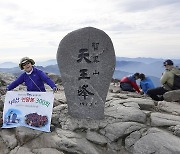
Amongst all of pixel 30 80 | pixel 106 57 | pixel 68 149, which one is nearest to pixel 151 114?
pixel 106 57

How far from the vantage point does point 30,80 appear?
919cm

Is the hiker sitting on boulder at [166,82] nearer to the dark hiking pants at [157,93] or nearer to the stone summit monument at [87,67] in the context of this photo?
the dark hiking pants at [157,93]

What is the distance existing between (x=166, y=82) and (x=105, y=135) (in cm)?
471

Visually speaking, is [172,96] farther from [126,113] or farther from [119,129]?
[119,129]

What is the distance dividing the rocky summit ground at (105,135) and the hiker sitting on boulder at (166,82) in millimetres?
2142

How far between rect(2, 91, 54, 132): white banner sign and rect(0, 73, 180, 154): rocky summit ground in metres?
0.23

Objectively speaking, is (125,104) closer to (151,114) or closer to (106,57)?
(151,114)

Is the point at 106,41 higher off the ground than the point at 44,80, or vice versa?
the point at 106,41

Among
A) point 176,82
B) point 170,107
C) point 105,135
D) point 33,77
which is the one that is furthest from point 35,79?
point 176,82

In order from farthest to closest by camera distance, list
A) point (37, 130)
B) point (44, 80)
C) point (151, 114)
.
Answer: point (151, 114)
point (44, 80)
point (37, 130)

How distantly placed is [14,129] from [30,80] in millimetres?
1679

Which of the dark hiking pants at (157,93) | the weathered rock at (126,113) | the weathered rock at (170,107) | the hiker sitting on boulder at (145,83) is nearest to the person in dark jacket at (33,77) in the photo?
the weathered rock at (126,113)

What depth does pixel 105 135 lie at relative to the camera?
8742mm

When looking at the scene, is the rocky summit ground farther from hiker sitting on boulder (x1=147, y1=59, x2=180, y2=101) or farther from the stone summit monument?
hiker sitting on boulder (x1=147, y1=59, x2=180, y2=101)
